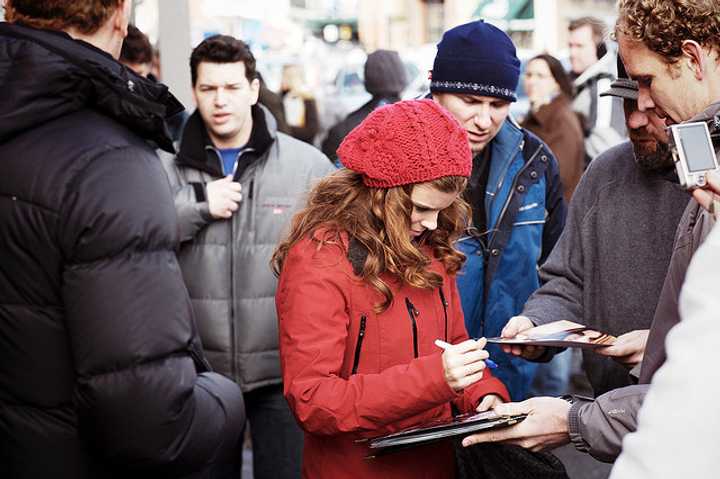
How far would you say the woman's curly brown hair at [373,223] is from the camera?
9.54 feet

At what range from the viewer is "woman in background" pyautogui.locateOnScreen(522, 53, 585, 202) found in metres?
7.08

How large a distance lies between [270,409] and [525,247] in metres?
1.22

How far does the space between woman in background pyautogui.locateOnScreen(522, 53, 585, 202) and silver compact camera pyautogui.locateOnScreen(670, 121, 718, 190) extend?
4.94 metres

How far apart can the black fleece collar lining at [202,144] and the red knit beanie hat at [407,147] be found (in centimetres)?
147

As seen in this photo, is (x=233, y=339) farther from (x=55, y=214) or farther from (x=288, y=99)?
(x=288, y=99)

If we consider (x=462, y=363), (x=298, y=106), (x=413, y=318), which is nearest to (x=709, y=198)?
(x=462, y=363)

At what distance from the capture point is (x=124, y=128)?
2588 millimetres

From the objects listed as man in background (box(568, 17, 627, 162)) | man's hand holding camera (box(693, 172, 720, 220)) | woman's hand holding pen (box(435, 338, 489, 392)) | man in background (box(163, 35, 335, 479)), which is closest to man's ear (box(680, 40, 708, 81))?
man's hand holding camera (box(693, 172, 720, 220))

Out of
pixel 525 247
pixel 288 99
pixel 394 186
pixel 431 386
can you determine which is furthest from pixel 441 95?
pixel 288 99

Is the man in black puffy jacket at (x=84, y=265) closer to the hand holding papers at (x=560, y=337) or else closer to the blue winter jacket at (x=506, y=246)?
the hand holding papers at (x=560, y=337)

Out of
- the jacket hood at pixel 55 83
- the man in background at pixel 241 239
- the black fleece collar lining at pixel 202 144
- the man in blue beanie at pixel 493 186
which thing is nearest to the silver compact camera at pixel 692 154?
the jacket hood at pixel 55 83

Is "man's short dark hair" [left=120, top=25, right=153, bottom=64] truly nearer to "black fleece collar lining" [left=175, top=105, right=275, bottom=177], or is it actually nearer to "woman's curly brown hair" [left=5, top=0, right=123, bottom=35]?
"black fleece collar lining" [left=175, top=105, right=275, bottom=177]

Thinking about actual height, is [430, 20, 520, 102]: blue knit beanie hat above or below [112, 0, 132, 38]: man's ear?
below

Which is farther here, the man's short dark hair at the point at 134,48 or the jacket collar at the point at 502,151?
the man's short dark hair at the point at 134,48
